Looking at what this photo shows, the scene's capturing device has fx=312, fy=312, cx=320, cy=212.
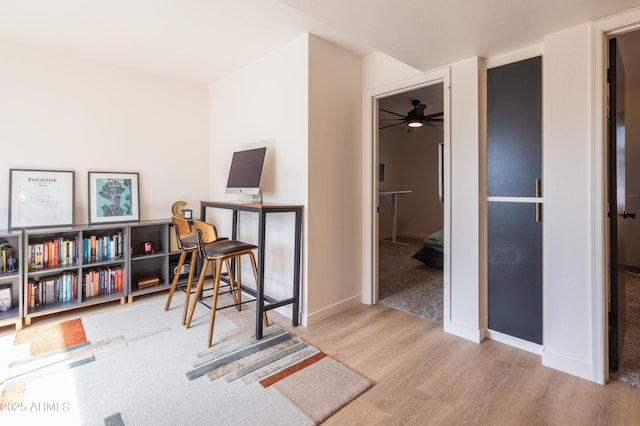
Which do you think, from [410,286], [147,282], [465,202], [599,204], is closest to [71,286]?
[147,282]

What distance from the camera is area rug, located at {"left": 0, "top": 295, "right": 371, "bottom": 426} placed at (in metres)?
1.53

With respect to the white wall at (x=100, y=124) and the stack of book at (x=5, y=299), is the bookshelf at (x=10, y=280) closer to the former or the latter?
the stack of book at (x=5, y=299)

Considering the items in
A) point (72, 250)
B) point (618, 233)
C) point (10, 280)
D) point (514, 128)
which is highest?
point (514, 128)

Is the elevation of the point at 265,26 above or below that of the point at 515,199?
above

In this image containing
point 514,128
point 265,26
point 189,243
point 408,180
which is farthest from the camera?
point 408,180

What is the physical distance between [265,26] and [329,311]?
2.41 m

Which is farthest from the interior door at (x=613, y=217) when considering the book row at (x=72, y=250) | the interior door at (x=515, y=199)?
the book row at (x=72, y=250)

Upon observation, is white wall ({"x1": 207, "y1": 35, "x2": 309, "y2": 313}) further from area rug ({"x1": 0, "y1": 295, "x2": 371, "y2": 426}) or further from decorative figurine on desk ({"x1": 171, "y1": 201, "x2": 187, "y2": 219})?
area rug ({"x1": 0, "y1": 295, "x2": 371, "y2": 426})

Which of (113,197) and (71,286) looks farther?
(113,197)

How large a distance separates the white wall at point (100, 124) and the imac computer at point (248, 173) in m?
→ 1.03

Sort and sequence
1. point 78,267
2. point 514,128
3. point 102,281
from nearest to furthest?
1. point 514,128
2. point 78,267
3. point 102,281

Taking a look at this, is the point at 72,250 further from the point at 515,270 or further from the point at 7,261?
the point at 515,270

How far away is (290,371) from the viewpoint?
191cm

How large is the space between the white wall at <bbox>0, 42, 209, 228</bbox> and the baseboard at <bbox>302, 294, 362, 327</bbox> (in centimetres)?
213
